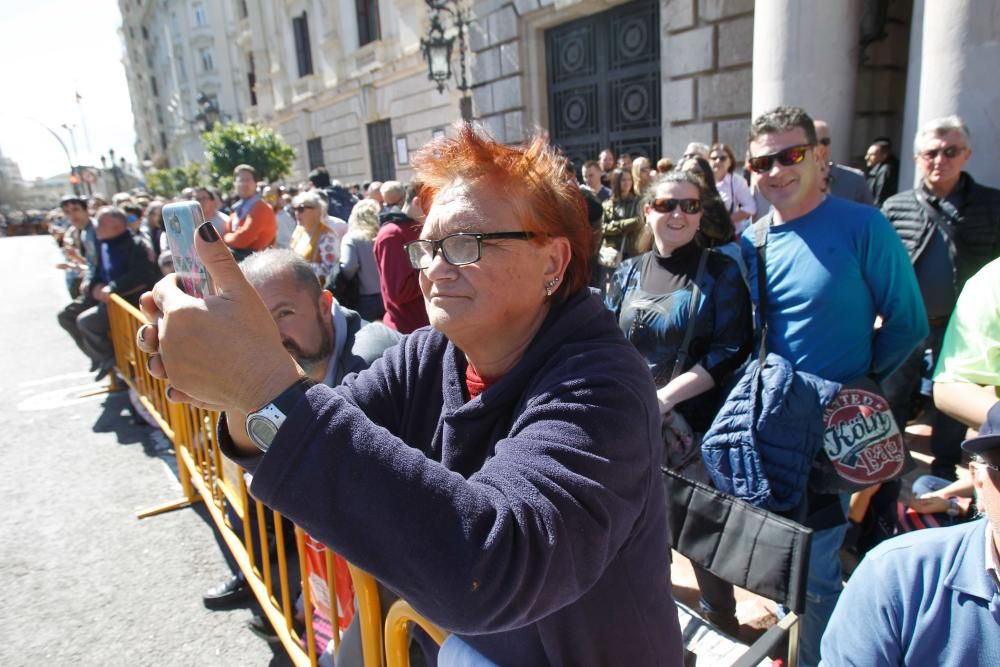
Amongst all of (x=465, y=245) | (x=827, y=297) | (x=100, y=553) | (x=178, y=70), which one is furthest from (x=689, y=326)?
(x=178, y=70)

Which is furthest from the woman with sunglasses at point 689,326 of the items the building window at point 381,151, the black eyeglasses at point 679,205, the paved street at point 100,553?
the building window at point 381,151

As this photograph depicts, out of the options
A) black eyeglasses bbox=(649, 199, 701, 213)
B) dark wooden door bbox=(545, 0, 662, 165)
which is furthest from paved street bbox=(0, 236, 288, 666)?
dark wooden door bbox=(545, 0, 662, 165)

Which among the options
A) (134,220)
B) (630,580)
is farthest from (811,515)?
(134,220)

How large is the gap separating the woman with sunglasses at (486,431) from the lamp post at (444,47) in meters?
11.3

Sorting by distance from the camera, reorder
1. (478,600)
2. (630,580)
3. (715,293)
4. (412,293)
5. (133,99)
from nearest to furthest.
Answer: (478,600) → (630,580) → (715,293) → (412,293) → (133,99)

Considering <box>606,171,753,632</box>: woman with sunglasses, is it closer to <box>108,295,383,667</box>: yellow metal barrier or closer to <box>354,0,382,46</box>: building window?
<box>108,295,383,667</box>: yellow metal barrier

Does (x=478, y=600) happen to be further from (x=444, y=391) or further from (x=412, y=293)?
(x=412, y=293)

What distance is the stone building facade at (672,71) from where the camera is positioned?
191 inches

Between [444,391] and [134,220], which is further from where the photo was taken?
[134,220]

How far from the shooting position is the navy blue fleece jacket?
0.79 m

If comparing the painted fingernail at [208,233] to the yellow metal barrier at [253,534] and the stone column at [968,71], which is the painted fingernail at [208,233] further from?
the stone column at [968,71]

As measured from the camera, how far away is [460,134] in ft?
4.20

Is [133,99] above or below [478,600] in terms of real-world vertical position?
above

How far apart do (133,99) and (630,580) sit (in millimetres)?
98139
